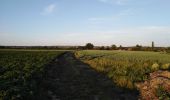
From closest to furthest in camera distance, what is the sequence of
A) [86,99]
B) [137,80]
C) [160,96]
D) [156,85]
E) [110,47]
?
[160,96] → [86,99] → [156,85] → [137,80] → [110,47]

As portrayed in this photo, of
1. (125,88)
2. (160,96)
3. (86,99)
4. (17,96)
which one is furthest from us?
(125,88)

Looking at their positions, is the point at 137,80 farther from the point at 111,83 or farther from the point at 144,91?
the point at 144,91

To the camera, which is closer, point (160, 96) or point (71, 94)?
point (160, 96)

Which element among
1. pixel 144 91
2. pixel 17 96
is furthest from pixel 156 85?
pixel 17 96

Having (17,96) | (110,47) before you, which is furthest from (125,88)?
(110,47)

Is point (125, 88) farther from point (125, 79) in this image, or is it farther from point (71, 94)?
point (71, 94)

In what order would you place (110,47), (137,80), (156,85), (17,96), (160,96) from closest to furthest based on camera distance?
(17,96)
(160,96)
(156,85)
(137,80)
(110,47)

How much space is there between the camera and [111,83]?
19.8m

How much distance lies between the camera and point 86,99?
14.2 metres

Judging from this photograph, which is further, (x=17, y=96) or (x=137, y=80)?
(x=137, y=80)

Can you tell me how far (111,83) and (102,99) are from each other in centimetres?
564

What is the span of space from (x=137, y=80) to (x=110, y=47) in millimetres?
153763

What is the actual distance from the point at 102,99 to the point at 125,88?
393 cm

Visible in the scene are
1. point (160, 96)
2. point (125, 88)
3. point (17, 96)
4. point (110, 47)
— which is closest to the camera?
point (17, 96)
